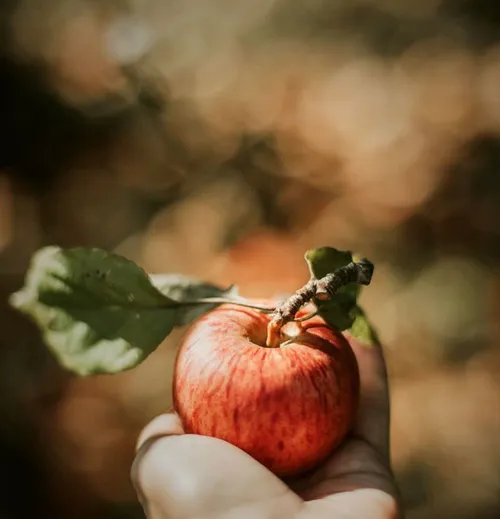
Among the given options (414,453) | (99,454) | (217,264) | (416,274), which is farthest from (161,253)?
(414,453)

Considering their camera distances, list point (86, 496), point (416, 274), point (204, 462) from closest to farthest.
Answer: point (204, 462) → point (86, 496) → point (416, 274)

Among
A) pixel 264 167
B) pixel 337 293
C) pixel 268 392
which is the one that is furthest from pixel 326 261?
pixel 264 167

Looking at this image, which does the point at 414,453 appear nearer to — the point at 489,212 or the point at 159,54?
the point at 489,212

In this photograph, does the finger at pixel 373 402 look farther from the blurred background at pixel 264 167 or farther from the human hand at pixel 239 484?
the blurred background at pixel 264 167

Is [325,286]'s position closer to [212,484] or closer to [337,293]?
[337,293]

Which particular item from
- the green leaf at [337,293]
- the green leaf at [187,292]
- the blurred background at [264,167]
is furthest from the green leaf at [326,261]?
the blurred background at [264,167]

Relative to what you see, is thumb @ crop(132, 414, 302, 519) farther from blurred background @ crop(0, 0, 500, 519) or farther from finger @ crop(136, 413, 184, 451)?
blurred background @ crop(0, 0, 500, 519)

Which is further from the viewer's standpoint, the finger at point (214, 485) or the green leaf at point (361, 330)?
the green leaf at point (361, 330)
